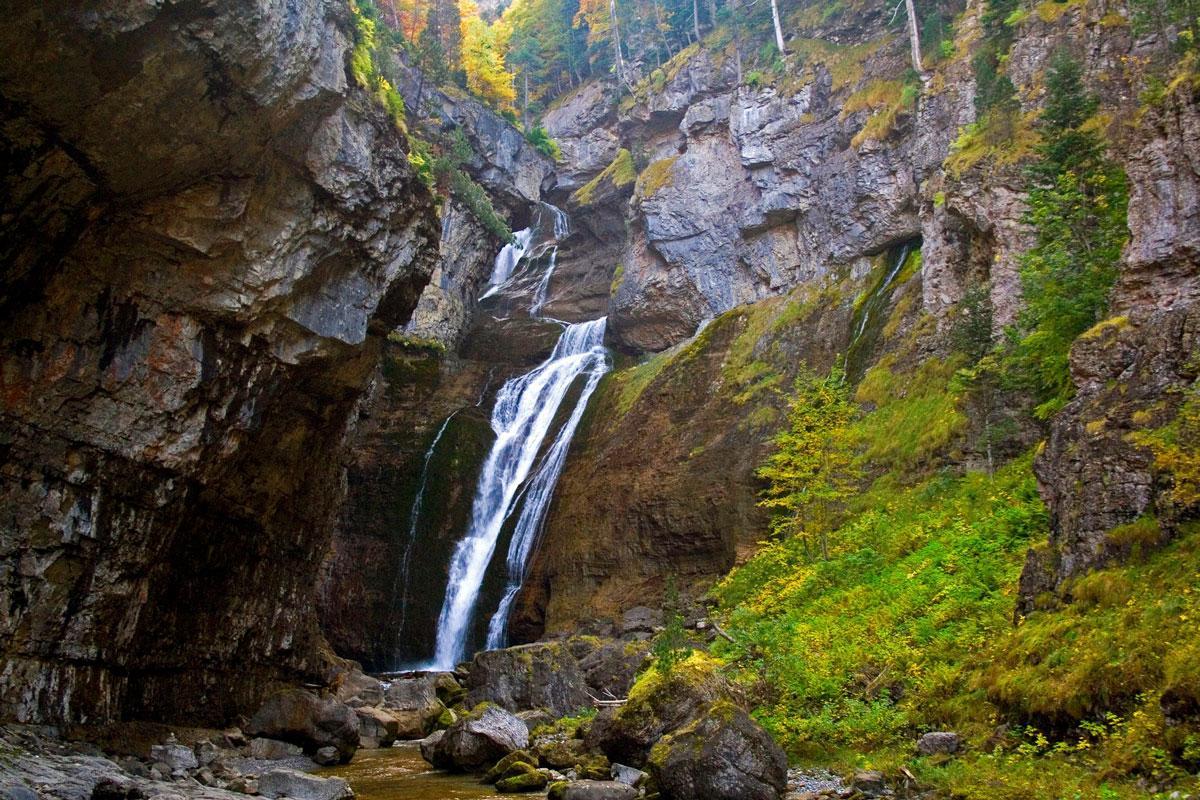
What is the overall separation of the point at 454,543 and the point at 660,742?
63.3 feet

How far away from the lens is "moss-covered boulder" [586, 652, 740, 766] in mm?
11852

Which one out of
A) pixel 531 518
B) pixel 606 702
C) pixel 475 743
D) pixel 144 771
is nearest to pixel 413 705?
pixel 475 743

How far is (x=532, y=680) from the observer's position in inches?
734

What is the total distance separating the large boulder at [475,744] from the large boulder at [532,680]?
3.02m

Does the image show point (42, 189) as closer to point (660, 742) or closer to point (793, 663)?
point (660, 742)

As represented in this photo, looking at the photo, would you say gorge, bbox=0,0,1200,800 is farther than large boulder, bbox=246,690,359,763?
No

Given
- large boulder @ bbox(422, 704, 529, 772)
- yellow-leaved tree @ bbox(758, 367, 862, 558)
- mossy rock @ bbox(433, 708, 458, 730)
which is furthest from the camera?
yellow-leaved tree @ bbox(758, 367, 862, 558)

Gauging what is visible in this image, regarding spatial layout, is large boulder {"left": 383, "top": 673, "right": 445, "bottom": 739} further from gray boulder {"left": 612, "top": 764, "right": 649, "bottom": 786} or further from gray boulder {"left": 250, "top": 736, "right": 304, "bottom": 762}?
gray boulder {"left": 612, "top": 764, "right": 649, "bottom": 786}

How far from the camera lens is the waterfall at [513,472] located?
27.9 m

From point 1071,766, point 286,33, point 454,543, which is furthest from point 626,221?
point 1071,766

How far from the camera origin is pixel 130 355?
14.2 meters

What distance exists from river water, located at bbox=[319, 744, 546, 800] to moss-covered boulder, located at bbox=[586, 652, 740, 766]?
56.0 inches

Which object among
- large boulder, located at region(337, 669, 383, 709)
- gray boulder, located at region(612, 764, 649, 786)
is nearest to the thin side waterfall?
large boulder, located at region(337, 669, 383, 709)

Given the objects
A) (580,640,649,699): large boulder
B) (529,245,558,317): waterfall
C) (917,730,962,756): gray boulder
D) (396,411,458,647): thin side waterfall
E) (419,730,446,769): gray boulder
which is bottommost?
(419,730,446,769): gray boulder
